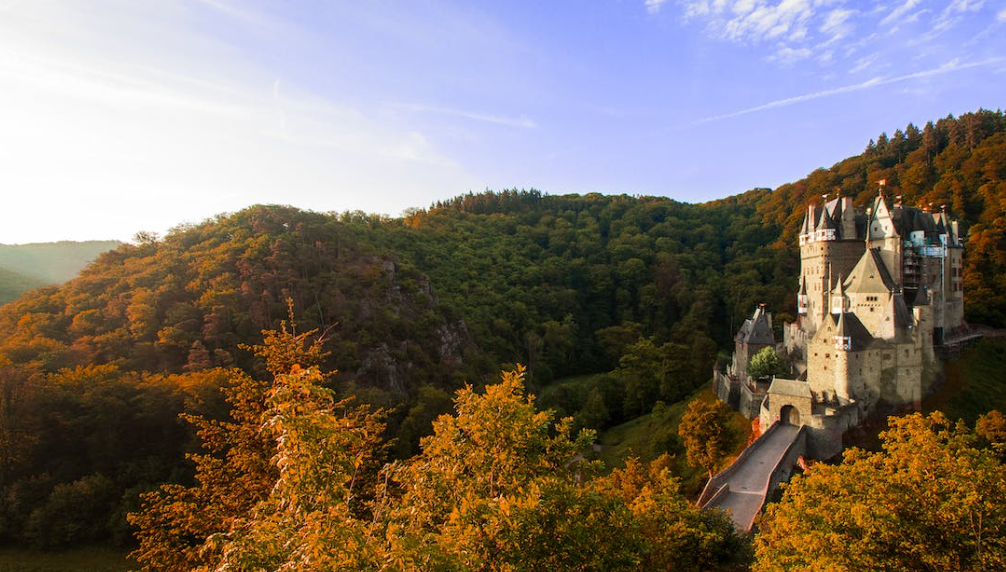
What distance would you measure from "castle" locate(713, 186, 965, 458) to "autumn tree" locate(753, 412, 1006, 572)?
18.6 meters

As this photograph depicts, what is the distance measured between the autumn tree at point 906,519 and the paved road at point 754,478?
10707mm

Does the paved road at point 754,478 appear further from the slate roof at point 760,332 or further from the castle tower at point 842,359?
the slate roof at point 760,332

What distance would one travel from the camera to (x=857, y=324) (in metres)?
30.8

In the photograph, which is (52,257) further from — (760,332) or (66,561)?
(760,332)

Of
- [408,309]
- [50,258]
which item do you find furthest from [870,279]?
[50,258]

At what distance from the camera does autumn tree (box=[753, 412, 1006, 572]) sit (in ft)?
36.1

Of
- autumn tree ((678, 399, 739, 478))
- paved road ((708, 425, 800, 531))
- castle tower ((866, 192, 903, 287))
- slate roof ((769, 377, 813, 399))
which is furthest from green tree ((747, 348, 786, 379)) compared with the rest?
castle tower ((866, 192, 903, 287))

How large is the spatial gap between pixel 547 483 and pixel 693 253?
8825cm

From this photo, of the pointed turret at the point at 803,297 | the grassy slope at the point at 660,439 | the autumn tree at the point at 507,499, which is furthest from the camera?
the pointed turret at the point at 803,297

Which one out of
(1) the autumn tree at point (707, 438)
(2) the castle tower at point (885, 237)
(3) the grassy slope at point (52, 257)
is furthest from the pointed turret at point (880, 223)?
(3) the grassy slope at point (52, 257)

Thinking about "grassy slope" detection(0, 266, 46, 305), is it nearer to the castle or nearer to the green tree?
the green tree

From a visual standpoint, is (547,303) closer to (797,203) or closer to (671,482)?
(797,203)

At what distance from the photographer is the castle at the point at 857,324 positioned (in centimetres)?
3000

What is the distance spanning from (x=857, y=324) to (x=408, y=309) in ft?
133
